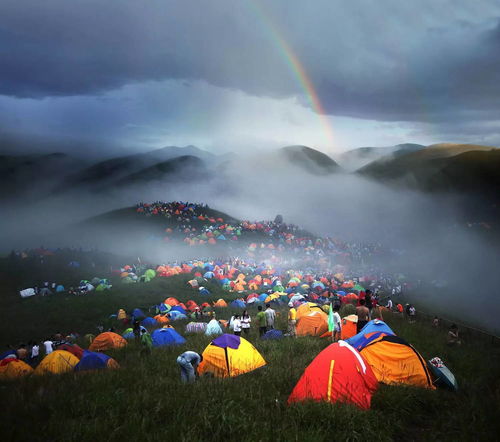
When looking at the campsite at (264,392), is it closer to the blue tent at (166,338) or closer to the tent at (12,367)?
the blue tent at (166,338)

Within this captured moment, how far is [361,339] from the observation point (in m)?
10.9

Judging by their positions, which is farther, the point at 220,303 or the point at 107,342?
the point at 220,303

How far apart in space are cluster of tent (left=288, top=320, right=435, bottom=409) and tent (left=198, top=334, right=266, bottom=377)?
3.39m

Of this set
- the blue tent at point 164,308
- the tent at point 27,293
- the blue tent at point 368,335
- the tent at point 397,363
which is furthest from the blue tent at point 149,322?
the tent at point 397,363

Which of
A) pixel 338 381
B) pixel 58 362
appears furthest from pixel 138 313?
pixel 338 381

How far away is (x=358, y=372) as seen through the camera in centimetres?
776

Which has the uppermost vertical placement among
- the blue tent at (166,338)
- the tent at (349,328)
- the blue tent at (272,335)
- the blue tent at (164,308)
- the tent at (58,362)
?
the tent at (349,328)

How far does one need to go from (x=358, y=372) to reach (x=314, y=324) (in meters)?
10.2

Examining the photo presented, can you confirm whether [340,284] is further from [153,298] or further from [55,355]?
[55,355]

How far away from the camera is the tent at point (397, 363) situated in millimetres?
8938

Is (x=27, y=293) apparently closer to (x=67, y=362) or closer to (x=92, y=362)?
(x=67, y=362)

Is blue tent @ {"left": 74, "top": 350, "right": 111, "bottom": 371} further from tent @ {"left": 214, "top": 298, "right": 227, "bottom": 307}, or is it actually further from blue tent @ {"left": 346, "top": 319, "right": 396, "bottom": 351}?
tent @ {"left": 214, "top": 298, "right": 227, "bottom": 307}

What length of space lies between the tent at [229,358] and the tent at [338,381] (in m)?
3.51

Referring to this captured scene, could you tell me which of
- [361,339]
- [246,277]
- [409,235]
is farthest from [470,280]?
[409,235]
